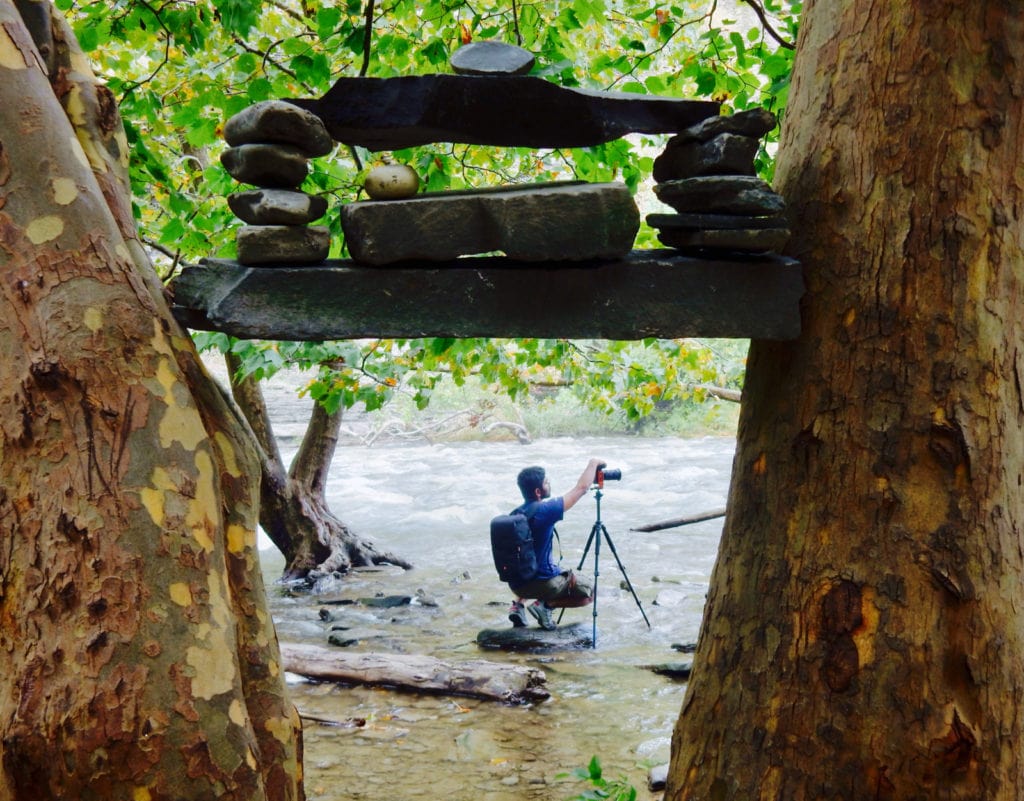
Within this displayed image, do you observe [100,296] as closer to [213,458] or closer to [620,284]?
[213,458]

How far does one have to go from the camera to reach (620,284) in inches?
83.0

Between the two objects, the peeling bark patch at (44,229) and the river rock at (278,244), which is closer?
the peeling bark patch at (44,229)

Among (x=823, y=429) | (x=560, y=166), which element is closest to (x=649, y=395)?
(x=560, y=166)

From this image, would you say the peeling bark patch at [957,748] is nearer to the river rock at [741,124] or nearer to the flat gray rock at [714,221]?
the flat gray rock at [714,221]

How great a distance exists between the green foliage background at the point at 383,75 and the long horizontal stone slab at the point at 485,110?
1.30 metres

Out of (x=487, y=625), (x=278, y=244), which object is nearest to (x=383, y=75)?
(x=278, y=244)

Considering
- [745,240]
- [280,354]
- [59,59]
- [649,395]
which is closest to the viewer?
[745,240]

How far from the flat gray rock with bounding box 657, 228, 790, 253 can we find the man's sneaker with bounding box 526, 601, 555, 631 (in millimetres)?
4722

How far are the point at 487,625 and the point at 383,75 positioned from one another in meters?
4.18

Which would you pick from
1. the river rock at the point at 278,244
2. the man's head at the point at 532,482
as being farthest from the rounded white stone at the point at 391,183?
A: the man's head at the point at 532,482

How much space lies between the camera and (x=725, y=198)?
6.86ft

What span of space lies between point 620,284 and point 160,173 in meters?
2.75

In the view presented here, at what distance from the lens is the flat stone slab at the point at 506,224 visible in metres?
2.04

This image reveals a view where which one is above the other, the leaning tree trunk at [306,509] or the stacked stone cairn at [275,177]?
the stacked stone cairn at [275,177]
